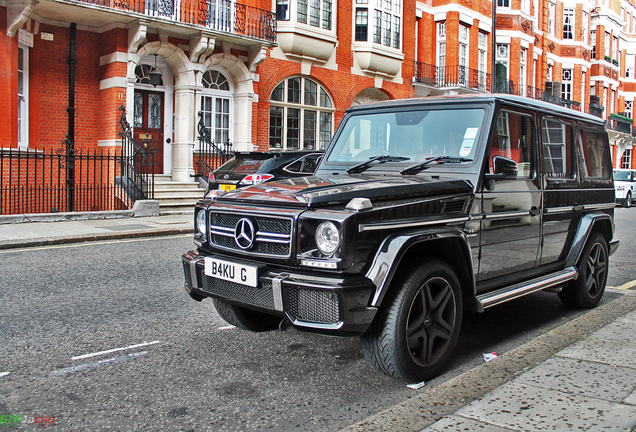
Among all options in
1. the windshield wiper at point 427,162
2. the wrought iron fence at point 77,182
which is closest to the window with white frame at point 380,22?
the wrought iron fence at point 77,182

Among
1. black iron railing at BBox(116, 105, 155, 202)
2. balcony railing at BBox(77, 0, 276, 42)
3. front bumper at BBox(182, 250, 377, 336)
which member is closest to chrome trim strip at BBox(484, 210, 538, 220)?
front bumper at BBox(182, 250, 377, 336)

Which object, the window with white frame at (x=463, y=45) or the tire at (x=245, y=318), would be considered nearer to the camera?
the tire at (x=245, y=318)

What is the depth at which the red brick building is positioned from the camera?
1617 centimetres

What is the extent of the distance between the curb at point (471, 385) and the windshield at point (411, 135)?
1500 mm

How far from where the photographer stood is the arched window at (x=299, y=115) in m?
21.9

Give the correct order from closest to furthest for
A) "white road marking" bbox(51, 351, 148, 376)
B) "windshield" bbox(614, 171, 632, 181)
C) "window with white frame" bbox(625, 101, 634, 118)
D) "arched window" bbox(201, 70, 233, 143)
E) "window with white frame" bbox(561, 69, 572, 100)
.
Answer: "white road marking" bbox(51, 351, 148, 376)
"arched window" bbox(201, 70, 233, 143)
"windshield" bbox(614, 171, 632, 181)
"window with white frame" bbox(561, 69, 572, 100)
"window with white frame" bbox(625, 101, 634, 118)

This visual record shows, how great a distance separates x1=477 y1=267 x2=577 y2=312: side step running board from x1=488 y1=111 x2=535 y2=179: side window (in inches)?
35.0

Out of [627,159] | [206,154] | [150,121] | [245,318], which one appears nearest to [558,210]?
[245,318]

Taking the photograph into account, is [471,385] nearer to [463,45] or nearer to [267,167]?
[267,167]

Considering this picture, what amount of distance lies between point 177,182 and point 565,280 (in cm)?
1438

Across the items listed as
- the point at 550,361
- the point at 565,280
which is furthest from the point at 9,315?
the point at 565,280

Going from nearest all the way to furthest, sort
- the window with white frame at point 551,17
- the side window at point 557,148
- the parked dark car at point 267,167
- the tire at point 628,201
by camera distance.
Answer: the side window at point 557,148 < the parked dark car at point 267,167 < the tire at point 628,201 < the window with white frame at point 551,17

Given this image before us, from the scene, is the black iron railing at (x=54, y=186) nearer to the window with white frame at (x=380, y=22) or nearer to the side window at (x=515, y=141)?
the side window at (x=515, y=141)

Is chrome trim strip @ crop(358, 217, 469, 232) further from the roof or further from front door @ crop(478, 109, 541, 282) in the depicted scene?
the roof
